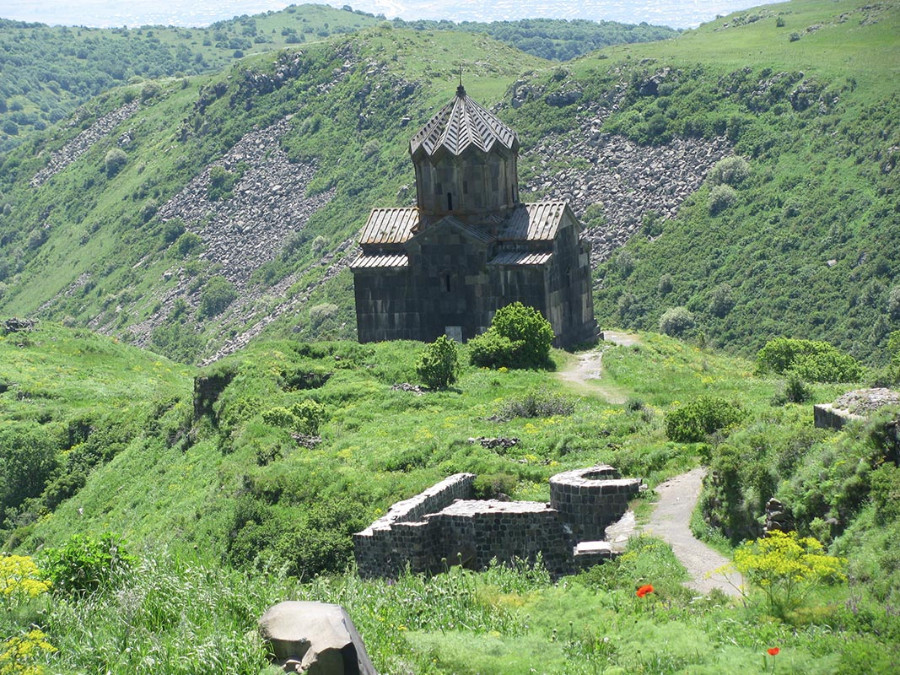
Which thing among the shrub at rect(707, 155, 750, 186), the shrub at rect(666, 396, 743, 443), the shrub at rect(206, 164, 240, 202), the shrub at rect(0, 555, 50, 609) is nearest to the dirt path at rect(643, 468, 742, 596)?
the shrub at rect(666, 396, 743, 443)

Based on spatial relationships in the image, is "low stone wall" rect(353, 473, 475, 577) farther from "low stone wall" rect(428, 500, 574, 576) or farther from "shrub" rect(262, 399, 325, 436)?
"shrub" rect(262, 399, 325, 436)

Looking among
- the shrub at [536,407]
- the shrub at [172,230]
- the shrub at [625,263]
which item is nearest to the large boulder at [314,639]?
the shrub at [536,407]

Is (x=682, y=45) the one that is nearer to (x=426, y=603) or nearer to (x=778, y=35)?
(x=778, y=35)

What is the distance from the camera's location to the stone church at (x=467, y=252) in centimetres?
4141

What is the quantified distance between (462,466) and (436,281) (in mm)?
19125

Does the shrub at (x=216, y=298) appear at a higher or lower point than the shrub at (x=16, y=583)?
lower

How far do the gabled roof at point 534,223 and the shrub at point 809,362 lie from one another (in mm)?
7828

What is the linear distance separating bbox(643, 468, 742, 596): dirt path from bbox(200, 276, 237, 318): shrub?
78.3 meters

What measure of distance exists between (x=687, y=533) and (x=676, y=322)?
158 feet

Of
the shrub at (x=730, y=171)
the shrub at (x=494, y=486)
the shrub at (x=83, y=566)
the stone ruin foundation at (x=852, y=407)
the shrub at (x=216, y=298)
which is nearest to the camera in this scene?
the shrub at (x=83, y=566)

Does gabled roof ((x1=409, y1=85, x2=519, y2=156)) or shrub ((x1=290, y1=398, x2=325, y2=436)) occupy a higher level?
gabled roof ((x1=409, y1=85, x2=519, y2=156))

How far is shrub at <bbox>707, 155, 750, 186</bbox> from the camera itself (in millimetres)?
76750

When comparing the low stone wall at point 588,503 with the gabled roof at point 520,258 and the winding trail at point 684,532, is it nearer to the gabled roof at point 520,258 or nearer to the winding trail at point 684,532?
the winding trail at point 684,532

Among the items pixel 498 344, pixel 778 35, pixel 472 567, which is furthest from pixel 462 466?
pixel 778 35
